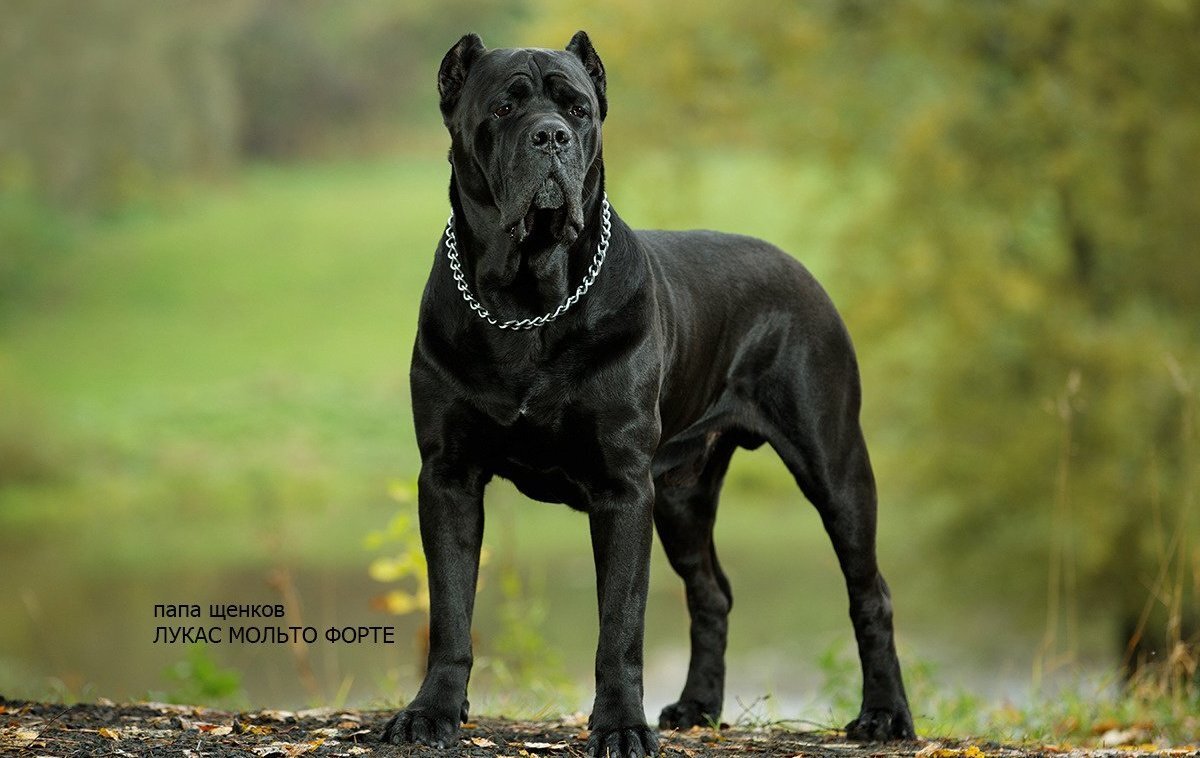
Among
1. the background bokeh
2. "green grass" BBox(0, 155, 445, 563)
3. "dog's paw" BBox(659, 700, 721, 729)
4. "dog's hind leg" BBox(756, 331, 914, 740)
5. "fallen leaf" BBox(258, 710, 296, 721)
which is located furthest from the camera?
"green grass" BBox(0, 155, 445, 563)

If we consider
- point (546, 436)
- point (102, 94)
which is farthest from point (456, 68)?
point (102, 94)

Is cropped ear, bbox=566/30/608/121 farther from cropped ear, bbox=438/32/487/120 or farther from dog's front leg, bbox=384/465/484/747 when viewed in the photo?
dog's front leg, bbox=384/465/484/747

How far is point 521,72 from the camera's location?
3.55 metres

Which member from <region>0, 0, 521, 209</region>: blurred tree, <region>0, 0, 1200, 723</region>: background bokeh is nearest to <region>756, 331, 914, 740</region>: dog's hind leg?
<region>0, 0, 1200, 723</region>: background bokeh

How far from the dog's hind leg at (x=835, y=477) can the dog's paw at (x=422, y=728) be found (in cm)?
146

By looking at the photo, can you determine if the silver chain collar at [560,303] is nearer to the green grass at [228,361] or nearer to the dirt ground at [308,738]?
the dirt ground at [308,738]

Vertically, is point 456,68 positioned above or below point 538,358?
above

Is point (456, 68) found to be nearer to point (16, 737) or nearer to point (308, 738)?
point (308, 738)

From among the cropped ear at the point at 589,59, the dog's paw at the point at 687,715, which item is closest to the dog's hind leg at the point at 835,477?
the dog's paw at the point at 687,715

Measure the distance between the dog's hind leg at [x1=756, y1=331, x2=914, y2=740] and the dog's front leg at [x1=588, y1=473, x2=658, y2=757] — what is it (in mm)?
975

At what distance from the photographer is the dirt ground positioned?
3461 millimetres

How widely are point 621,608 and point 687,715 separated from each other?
121 centimetres

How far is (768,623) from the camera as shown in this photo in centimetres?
1414

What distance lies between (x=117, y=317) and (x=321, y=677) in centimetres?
1798
